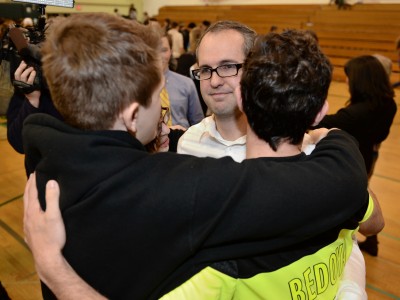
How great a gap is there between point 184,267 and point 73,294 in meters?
0.27

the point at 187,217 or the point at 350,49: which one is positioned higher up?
the point at 187,217

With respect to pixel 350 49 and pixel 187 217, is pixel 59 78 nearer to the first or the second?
pixel 187 217

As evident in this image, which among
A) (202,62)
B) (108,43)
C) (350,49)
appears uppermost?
(108,43)

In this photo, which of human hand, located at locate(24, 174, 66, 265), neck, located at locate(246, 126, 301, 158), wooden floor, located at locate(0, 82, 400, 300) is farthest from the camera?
wooden floor, located at locate(0, 82, 400, 300)

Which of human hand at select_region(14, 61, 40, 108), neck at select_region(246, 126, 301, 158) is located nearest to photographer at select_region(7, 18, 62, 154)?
human hand at select_region(14, 61, 40, 108)

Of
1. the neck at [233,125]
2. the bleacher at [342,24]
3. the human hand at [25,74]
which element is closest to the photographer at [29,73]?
the human hand at [25,74]

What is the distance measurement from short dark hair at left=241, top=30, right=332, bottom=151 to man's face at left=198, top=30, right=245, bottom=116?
2.01 feet

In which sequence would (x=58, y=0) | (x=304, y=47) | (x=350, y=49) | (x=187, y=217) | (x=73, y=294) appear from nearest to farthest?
(x=187, y=217), (x=73, y=294), (x=304, y=47), (x=58, y=0), (x=350, y=49)

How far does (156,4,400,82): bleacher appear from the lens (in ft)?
36.2

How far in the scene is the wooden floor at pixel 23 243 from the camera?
8.68ft

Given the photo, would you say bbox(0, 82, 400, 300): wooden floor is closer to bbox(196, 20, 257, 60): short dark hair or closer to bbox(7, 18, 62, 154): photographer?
bbox(7, 18, 62, 154): photographer

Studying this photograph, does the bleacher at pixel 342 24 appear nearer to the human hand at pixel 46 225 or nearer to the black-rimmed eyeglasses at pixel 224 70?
the black-rimmed eyeglasses at pixel 224 70

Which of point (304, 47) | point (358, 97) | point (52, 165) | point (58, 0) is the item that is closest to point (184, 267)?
point (52, 165)

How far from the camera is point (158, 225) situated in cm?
71
